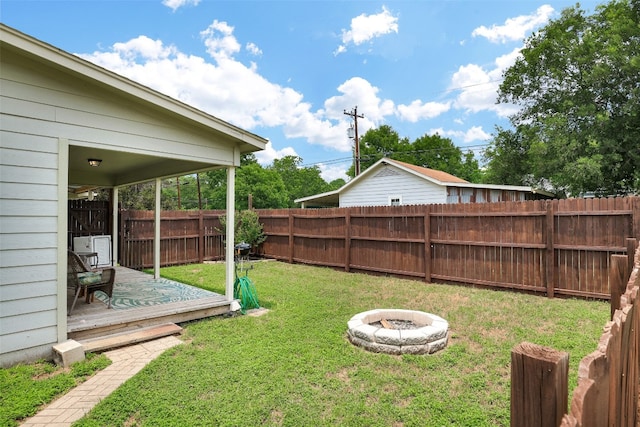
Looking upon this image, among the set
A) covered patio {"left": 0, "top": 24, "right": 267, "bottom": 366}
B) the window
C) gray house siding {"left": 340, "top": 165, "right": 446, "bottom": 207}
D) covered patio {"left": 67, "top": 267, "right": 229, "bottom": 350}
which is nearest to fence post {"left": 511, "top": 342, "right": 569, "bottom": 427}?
covered patio {"left": 0, "top": 24, "right": 267, "bottom": 366}

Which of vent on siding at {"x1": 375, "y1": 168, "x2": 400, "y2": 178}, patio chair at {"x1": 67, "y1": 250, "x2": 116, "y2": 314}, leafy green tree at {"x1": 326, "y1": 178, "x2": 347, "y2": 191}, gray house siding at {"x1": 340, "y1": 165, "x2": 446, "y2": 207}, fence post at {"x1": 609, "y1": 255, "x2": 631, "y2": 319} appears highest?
leafy green tree at {"x1": 326, "y1": 178, "x2": 347, "y2": 191}

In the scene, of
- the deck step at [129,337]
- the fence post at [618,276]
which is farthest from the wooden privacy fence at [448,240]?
the deck step at [129,337]

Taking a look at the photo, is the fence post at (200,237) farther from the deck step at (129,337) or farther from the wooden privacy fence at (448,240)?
the deck step at (129,337)

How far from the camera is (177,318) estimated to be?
16.5 ft

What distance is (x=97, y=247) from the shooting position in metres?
7.64

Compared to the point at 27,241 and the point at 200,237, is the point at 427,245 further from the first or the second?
the point at 200,237

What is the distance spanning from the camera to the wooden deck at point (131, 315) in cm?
429

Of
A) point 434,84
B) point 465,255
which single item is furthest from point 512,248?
point 434,84

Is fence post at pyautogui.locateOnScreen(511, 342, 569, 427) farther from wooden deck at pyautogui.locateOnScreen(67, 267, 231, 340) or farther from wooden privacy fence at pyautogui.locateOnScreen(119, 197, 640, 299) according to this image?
wooden deck at pyautogui.locateOnScreen(67, 267, 231, 340)

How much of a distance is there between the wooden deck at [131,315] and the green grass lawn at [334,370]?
0.70 feet

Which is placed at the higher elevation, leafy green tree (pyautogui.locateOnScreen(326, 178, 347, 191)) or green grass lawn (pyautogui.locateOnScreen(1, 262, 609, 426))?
leafy green tree (pyautogui.locateOnScreen(326, 178, 347, 191))

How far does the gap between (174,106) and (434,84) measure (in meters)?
22.0

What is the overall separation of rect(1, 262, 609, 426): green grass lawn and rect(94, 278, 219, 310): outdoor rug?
1.14 m

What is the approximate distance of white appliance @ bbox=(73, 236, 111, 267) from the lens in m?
7.57
